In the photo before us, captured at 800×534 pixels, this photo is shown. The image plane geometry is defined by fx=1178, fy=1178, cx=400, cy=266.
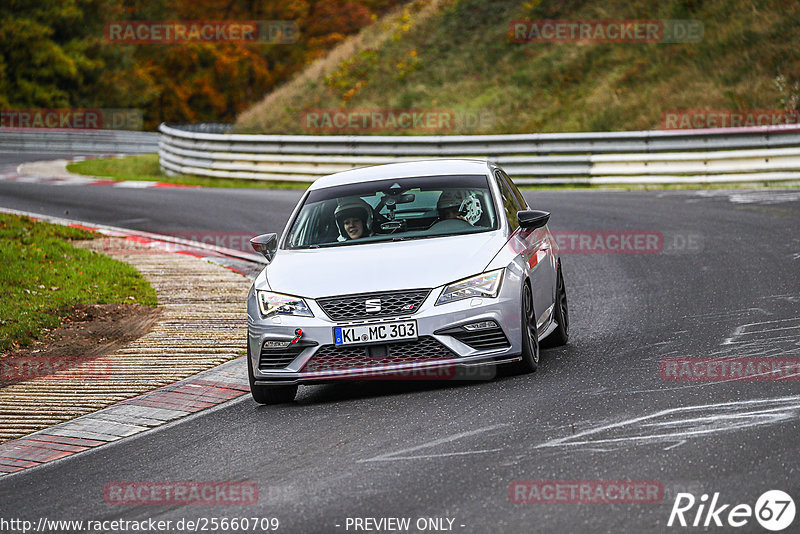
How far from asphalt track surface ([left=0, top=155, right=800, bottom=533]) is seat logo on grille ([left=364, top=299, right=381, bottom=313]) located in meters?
0.65

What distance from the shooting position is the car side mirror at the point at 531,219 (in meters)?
9.21

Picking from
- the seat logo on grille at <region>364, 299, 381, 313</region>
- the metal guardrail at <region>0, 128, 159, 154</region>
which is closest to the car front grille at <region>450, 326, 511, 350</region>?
the seat logo on grille at <region>364, 299, 381, 313</region>

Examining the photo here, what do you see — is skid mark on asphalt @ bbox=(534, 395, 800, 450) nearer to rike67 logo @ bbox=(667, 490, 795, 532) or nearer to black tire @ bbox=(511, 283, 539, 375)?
rike67 logo @ bbox=(667, 490, 795, 532)

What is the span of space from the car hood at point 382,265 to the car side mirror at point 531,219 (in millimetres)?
255

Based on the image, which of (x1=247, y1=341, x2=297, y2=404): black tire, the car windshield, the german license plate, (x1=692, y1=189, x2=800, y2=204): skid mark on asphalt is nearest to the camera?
the german license plate

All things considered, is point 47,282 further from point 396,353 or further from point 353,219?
point 396,353

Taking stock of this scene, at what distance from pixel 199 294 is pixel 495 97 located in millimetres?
21653

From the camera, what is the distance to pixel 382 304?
26.8ft

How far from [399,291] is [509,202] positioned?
208cm

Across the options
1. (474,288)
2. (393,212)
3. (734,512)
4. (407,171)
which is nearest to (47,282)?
(407,171)

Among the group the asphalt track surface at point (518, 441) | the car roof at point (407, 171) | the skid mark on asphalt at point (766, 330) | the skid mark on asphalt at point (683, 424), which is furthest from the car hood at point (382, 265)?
the skid mark on asphalt at point (766, 330)

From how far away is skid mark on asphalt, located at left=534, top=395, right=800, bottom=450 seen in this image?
6559 millimetres

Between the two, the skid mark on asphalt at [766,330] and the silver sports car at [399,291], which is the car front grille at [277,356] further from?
the skid mark on asphalt at [766,330]

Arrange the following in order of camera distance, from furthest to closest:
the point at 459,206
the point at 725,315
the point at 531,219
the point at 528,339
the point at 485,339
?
the point at 725,315, the point at 459,206, the point at 531,219, the point at 528,339, the point at 485,339
